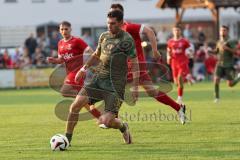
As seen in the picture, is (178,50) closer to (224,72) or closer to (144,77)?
(224,72)

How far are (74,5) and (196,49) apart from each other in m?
17.5

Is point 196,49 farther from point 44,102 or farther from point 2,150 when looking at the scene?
point 2,150

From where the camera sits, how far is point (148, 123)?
1823 centimetres

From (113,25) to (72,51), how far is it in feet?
11.6

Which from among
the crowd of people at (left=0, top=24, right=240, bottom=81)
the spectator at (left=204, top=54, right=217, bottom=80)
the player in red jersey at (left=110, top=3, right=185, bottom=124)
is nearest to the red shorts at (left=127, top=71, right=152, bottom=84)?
the player in red jersey at (left=110, top=3, right=185, bottom=124)

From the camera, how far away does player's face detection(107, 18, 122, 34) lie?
42.7 feet

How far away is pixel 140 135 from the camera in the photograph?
15.6 metres

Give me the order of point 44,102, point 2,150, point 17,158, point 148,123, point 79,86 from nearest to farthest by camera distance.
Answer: point 17,158 → point 2,150 → point 79,86 → point 148,123 → point 44,102

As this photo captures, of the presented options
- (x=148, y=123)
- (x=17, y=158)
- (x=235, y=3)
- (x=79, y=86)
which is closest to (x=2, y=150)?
(x=17, y=158)

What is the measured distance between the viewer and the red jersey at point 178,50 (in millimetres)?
24375

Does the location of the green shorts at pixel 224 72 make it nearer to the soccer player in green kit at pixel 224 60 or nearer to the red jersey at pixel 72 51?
the soccer player in green kit at pixel 224 60

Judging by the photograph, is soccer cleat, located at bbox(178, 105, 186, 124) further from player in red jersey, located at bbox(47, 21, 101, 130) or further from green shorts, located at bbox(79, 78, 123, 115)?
green shorts, located at bbox(79, 78, 123, 115)

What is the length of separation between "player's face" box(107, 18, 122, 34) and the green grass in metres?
1.92

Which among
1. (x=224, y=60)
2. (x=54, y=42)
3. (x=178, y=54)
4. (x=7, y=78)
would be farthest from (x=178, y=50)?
(x=54, y=42)
